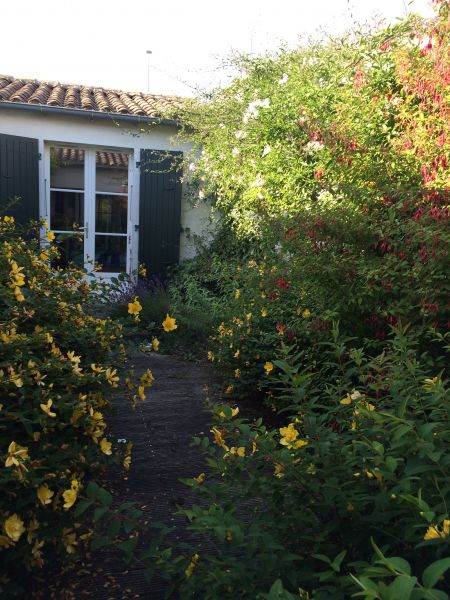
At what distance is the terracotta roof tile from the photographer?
24.7 ft

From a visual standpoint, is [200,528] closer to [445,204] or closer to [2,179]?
[445,204]

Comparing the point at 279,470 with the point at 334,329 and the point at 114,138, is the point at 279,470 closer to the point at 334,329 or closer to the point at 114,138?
the point at 334,329

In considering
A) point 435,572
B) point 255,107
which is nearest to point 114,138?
point 255,107

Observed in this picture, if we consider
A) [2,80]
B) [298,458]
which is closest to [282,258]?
[298,458]

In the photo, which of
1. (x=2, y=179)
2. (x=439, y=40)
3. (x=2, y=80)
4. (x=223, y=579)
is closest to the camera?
(x=223, y=579)

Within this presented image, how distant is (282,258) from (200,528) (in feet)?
9.40

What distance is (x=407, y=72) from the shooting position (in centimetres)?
345

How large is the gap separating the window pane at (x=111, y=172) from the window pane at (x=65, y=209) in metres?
0.38

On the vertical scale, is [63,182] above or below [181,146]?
below

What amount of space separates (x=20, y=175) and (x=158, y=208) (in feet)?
6.57

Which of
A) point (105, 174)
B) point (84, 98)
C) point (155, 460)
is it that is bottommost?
point (155, 460)

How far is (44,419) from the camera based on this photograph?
1.60 meters

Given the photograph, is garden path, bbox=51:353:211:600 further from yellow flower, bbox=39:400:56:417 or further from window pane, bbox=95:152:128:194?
window pane, bbox=95:152:128:194

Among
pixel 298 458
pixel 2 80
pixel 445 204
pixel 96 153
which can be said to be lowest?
pixel 298 458
